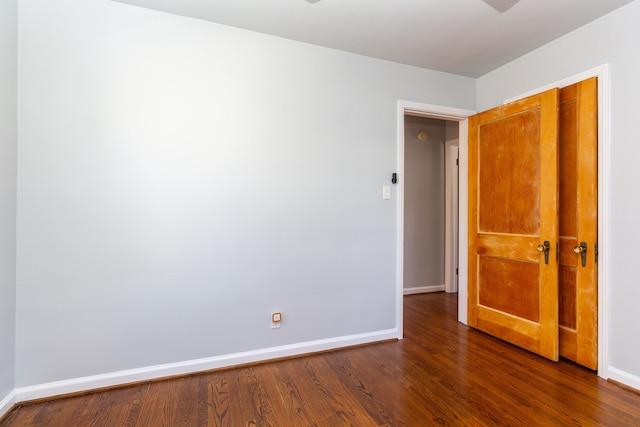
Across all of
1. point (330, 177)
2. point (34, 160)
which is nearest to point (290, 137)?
point (330, 177)

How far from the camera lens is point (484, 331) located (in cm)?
292

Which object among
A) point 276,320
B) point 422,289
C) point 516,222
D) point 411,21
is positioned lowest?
point 422,289

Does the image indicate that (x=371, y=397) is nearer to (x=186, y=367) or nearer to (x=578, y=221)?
(x=186, y=367)

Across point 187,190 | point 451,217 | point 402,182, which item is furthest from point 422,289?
point 187,190

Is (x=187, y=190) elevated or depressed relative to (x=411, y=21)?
depressed

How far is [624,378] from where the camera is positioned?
6.66ft

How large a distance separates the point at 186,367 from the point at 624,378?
2.97 metres

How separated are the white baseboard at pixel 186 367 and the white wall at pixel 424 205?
1760 mm

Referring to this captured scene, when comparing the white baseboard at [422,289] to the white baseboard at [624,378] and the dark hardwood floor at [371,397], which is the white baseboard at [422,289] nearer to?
the dark hardwood floor at [371,397]

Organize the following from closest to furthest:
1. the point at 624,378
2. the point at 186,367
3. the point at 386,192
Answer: the point at 624,378
the point at 186,367
the point at 386,192

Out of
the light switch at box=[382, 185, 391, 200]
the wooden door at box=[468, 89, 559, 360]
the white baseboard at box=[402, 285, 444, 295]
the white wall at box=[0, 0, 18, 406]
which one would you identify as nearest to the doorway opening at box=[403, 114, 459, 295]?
the white baseboard at box=[402, 285, 444, 295]

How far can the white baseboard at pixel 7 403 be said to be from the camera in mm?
1742

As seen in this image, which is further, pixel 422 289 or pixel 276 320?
pixel 422 289

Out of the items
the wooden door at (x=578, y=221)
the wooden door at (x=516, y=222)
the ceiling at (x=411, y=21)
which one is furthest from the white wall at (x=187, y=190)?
the wooden door at (x=578, y=221)
